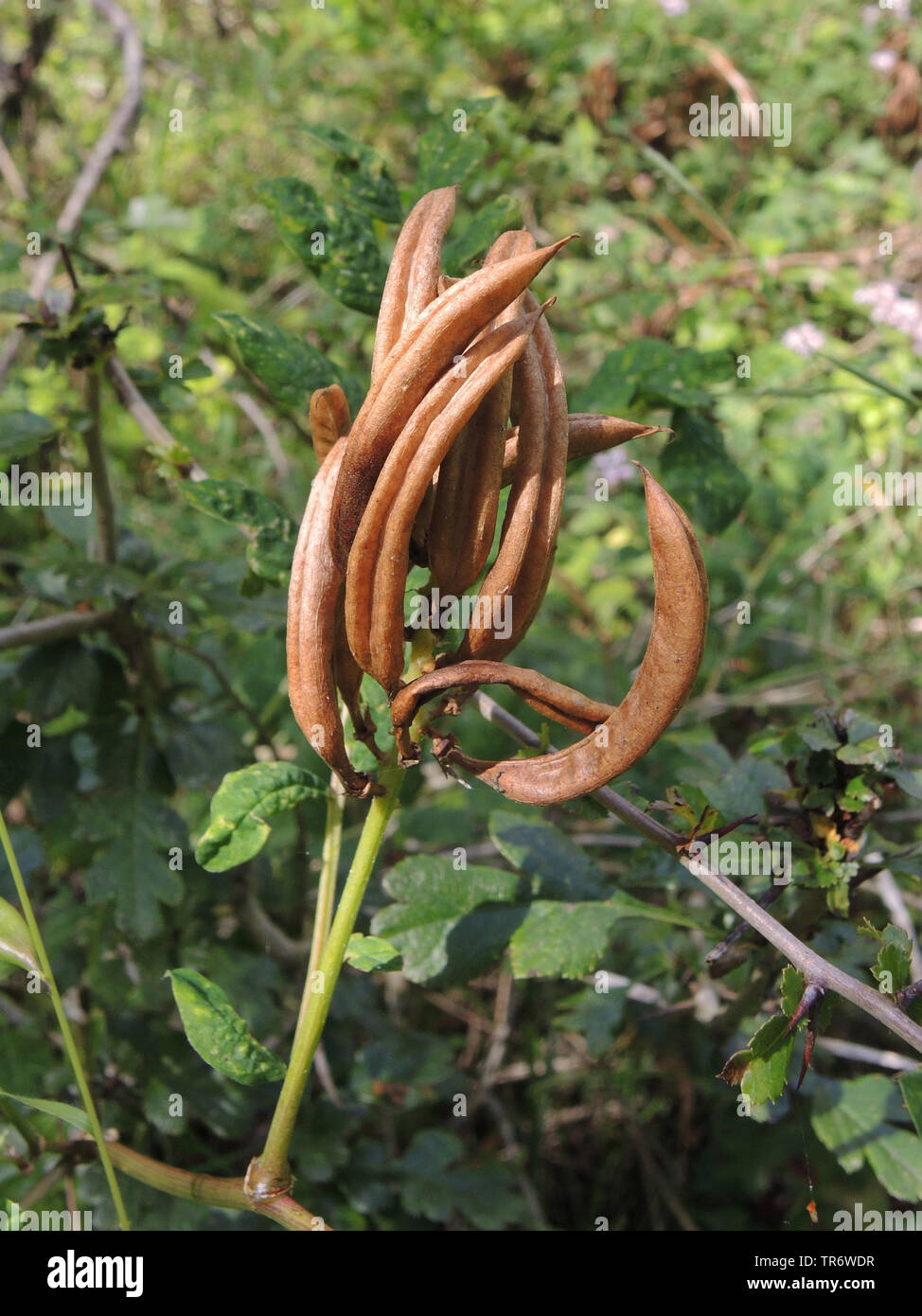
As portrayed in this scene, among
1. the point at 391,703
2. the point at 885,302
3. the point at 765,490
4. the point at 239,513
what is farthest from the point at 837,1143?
the point at 885,302

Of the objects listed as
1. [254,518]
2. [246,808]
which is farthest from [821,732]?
[254,518]

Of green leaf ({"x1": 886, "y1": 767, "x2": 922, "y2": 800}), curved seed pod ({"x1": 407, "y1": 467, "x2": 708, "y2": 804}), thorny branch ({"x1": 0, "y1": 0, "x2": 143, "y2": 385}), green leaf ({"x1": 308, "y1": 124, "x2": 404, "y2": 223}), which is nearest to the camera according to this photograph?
curved seed pod ({"x1": 407, "y1": 467, "x2": 708, "y2": 804})

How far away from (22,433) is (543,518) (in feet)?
A: 4.13

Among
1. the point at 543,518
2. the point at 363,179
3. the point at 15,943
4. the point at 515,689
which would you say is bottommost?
the point at 15,943

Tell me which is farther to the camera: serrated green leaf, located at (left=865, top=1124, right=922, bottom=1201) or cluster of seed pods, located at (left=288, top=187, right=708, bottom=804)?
serrated green leaf, located at (left=865, top=1124, right=922, bottom=1201)

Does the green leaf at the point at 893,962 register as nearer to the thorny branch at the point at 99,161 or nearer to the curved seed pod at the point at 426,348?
the curved seed pod at the point at 426,348

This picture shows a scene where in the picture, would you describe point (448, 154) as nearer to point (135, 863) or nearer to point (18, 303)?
point (18, 303)

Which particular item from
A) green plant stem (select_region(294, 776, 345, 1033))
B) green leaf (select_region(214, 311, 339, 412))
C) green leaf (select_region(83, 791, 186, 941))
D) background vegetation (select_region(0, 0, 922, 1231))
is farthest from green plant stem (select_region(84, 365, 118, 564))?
green plant stem (select_region(294, 776, 345, 1033))

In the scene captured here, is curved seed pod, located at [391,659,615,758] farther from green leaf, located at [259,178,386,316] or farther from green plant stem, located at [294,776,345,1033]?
A: green leaf, located at [259,178,386,316]

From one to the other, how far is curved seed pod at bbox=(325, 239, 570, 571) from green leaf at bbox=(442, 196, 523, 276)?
811 mm

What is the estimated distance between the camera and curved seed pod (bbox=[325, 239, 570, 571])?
3.19ft

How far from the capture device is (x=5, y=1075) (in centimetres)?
196

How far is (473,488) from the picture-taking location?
1041 millimetres
